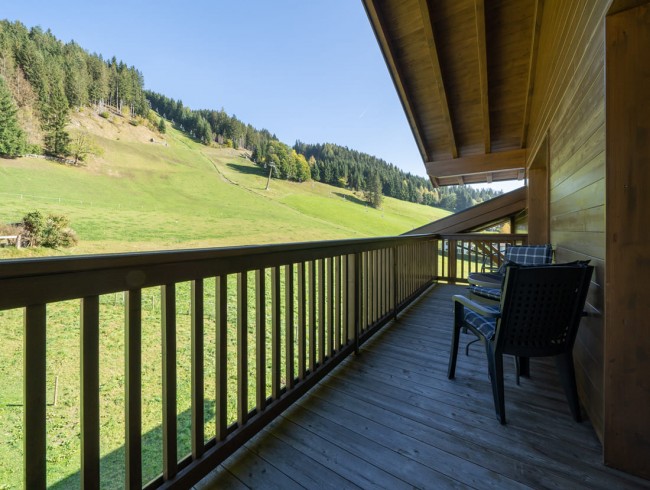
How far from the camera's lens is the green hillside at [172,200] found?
1825cm

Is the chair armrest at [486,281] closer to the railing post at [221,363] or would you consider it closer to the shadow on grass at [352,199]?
the railing post at [221,363]

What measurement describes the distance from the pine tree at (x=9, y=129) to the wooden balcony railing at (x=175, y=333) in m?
19.8

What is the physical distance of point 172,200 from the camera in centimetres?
2820

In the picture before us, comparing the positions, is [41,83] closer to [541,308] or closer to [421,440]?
[421,440]

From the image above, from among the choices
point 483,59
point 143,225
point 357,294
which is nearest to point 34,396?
point 357,294

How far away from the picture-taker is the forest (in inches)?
695

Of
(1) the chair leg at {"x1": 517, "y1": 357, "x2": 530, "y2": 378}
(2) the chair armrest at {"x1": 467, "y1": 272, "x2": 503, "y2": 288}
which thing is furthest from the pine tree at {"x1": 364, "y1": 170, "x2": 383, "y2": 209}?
(1) the chair leg at {"x1": 517, "y1": 357, "x2": 530, "y2": 378}

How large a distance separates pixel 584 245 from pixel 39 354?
2.62m

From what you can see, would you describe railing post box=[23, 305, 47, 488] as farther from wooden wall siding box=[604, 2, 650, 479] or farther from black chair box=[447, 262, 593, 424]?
wooden wall siding box=[604, 2, 650, 479]

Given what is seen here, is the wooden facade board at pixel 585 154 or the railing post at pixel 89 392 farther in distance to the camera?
the wooden facade board at pixel 585 154

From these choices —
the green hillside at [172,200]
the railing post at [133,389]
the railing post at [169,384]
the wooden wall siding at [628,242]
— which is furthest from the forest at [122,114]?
the railing post at [133,389]

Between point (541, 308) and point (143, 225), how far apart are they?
24.2m

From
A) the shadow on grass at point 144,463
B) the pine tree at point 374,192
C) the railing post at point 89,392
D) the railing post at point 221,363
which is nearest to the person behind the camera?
the railing post at point 89,392

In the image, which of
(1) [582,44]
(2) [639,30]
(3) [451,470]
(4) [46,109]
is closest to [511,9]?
(1) [582,44]
